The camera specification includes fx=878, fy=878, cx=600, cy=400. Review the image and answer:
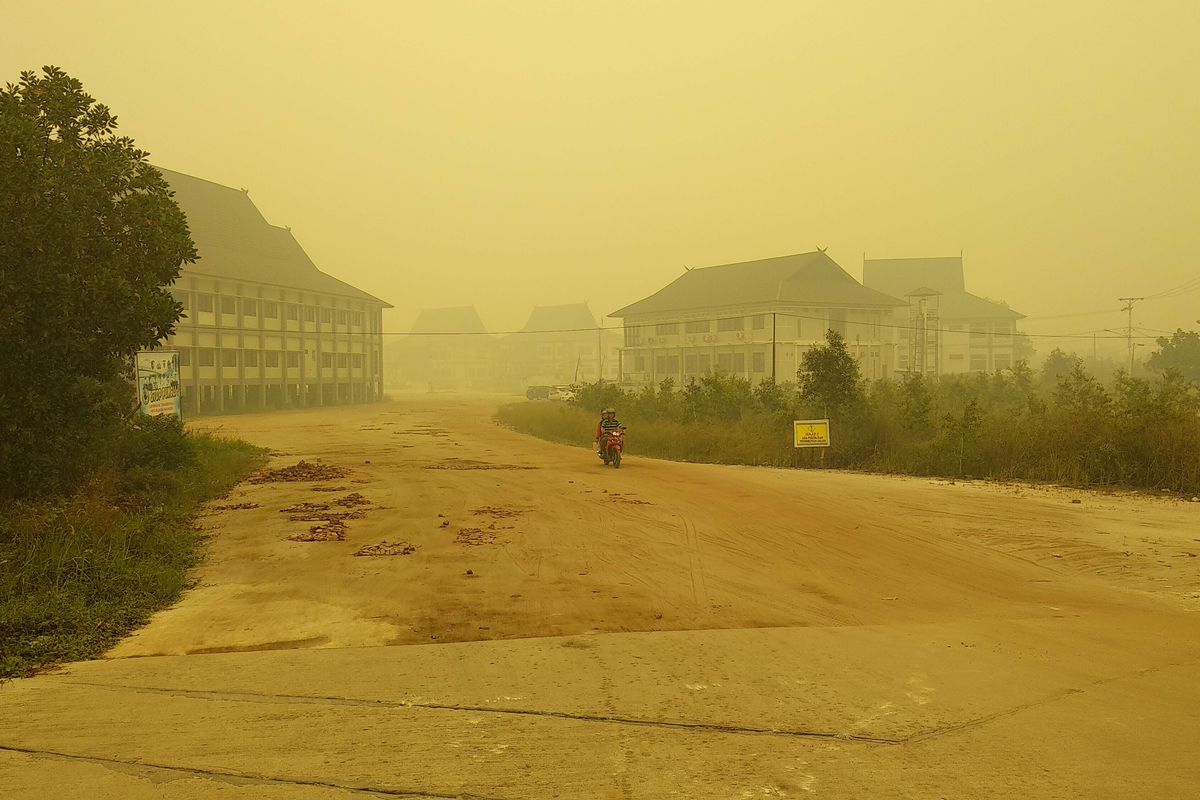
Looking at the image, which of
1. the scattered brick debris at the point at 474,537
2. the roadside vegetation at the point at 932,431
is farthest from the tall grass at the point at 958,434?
the scattered brick debris at the point at 474,537

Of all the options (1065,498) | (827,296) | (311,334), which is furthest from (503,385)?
(1065,498)

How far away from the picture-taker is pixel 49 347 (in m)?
10.2

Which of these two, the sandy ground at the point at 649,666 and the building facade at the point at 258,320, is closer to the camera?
the sandy ground at the point at 649,666

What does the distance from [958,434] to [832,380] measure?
3.89 m

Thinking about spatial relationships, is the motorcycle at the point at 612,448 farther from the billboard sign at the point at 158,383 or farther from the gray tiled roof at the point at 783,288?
the gray tiled roof at the point at 783,288

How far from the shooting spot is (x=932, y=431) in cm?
2098

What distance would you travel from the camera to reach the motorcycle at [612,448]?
19.7 meters

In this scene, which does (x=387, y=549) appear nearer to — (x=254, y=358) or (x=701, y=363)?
(x=254, y=358)

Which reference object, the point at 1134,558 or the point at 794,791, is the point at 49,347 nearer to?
the point at 794,791

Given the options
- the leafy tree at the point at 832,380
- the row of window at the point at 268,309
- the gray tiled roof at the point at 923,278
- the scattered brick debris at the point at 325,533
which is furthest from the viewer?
the gray tiled roof at the point at 923,278

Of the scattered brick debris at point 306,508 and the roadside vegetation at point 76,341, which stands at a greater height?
the roadside vegetation at point 76,341

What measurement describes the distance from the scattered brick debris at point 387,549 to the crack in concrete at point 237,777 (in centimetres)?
535

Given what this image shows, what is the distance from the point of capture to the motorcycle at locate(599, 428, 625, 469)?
1967cm

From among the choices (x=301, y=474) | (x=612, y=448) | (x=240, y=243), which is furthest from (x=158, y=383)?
(x=240, y=243)
